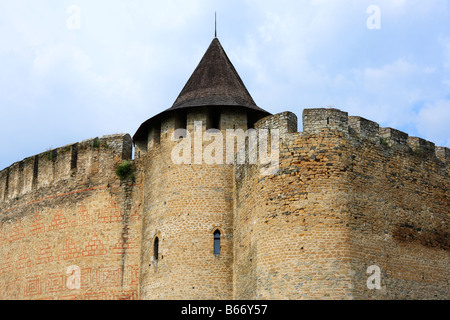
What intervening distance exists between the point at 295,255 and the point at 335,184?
1.76m

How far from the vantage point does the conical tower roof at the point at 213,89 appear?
19781mm

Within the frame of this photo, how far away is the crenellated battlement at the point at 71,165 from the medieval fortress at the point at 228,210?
0.04 m

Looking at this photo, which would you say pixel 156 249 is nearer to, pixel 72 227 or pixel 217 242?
pixel 217 242

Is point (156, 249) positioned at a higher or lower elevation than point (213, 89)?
lower

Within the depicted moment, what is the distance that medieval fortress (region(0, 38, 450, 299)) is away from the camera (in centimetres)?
1584

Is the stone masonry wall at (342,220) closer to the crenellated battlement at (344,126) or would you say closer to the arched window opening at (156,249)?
the crenellated battlement at (344,126)

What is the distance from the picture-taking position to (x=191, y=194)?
743 inches

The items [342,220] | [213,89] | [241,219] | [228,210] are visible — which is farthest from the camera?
[213,89]

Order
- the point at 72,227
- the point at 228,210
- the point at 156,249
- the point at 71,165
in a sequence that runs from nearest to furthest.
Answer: the point at 228,210 → the point at 156,249 → the point at 72,227 → the point at 71,165

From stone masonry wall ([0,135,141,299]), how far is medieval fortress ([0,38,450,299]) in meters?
0.04

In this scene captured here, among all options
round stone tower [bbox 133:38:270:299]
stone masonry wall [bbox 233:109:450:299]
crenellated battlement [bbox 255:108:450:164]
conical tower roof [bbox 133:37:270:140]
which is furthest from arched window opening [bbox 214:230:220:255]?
conical tower roof [bbox 133:37:270:140]

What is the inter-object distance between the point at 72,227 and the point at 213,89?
18.8ft

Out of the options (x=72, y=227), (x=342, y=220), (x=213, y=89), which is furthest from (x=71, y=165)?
(x=342, y=220)

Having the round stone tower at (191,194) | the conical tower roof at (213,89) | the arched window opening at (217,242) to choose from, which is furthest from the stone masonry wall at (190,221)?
the conical tower roof at (213,89)
